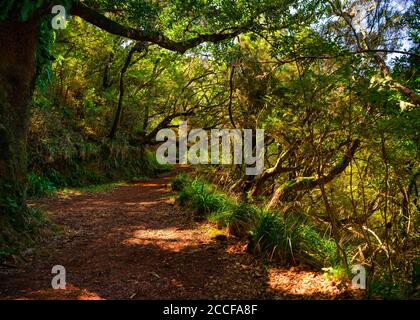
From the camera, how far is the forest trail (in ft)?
13.5

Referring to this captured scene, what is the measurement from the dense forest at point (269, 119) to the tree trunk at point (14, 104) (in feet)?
0.06

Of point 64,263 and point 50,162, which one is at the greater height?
point 50,162

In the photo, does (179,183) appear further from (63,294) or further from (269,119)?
(63,294)

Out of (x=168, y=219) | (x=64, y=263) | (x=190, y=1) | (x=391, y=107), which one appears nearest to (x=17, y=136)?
(x=64, y=263)

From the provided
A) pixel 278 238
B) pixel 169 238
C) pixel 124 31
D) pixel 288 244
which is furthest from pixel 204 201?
pixel 124 31

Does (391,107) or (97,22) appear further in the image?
(97,22)

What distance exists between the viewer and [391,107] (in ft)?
15.3

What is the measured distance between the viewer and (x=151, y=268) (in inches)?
192

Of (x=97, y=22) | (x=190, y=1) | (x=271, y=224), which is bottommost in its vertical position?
(x=271, y=224)

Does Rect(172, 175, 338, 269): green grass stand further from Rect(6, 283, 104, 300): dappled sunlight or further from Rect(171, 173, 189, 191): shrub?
Rect(171, 173, 189, 191): shrub

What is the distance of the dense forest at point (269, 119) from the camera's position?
4.54 m

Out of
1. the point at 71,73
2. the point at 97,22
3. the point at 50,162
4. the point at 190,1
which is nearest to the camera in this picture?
the point at 97,22

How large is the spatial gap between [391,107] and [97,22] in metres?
4.70
